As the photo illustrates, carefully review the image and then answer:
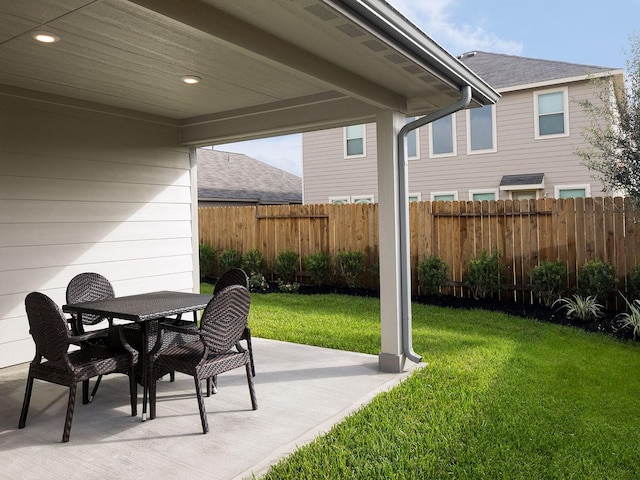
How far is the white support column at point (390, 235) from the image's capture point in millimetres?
4695

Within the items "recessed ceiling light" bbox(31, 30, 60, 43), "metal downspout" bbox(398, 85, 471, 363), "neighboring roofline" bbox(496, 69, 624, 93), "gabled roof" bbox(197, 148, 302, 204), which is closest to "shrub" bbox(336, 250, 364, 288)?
"metal downspout" bbox(398, 85, 471, 363)

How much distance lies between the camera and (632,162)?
20.5ft

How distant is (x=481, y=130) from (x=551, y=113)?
1.64m

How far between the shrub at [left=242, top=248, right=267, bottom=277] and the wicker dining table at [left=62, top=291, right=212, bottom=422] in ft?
19.7

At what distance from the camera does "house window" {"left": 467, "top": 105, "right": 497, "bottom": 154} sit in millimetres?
12664

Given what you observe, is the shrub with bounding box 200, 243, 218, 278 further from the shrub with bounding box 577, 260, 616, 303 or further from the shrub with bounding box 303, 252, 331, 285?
the shrub with bounding box 577, 260, 616, 303

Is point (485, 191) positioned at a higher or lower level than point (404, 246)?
higher

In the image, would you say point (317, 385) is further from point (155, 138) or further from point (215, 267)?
point (215, 267)

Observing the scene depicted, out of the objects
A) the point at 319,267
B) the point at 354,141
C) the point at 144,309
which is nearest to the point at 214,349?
the point at 144,309

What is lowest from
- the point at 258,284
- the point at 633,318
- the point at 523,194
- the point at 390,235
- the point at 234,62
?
the point at 633,318

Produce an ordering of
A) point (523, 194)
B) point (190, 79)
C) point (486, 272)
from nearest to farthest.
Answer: point (190, 79), point (486, 272), point (523, 194)

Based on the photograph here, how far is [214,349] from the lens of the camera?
3.51 meters

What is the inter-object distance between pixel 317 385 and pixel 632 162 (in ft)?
15.7

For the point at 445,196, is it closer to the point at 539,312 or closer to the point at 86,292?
the point at 539,312
